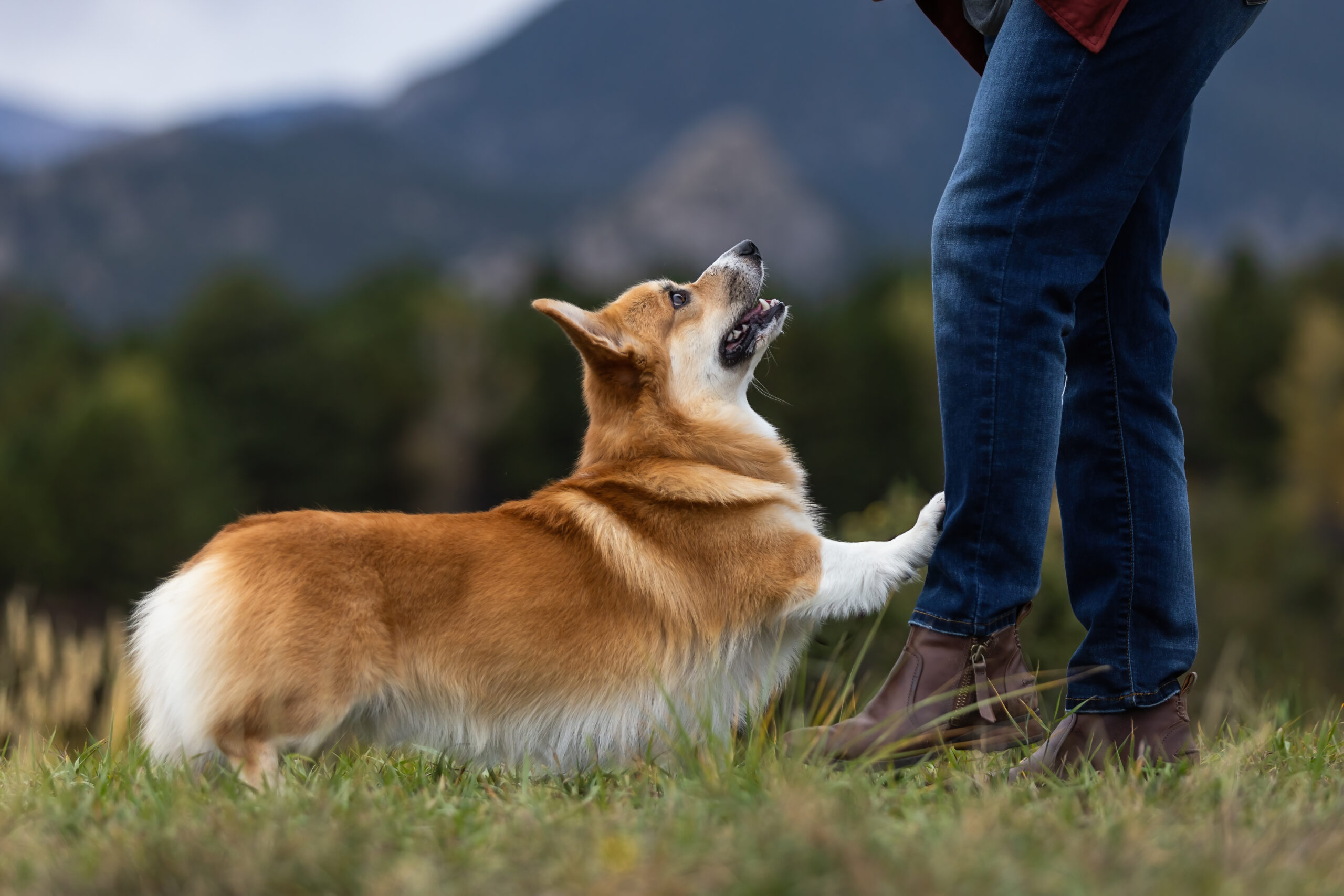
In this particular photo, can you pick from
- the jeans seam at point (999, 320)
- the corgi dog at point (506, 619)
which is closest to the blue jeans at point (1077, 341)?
the jeans seam at point (999, 320)

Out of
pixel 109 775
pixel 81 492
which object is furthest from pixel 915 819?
pixel 81 492

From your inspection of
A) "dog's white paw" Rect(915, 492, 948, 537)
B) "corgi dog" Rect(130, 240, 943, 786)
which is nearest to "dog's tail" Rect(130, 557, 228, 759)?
→ "corgi dog" Rect(130, 240, 943, 786)

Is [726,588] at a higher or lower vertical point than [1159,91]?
lower

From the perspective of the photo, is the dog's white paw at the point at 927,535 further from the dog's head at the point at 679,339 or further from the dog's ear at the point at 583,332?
the dog's ear at the point at 583,332

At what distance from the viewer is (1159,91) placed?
2426 mm

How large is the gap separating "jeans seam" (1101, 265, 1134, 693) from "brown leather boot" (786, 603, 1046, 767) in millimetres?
257

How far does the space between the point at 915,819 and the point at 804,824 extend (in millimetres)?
367

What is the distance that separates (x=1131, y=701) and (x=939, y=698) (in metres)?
0.53

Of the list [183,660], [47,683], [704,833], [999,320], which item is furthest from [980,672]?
[47,683]

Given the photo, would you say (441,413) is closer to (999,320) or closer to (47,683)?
(47,683)

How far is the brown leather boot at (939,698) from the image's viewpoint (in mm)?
2555

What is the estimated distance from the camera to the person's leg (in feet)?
8.89

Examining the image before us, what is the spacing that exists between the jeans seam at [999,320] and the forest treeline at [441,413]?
2708cm

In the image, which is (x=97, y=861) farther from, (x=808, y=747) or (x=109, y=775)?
(x=808, y=747)
